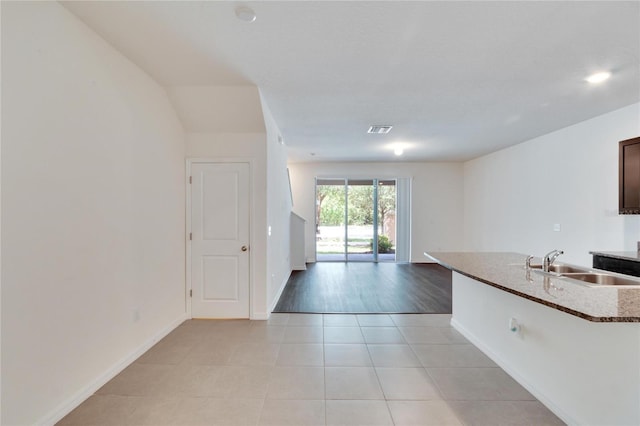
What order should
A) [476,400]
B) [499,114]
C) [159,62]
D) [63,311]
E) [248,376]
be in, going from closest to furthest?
[63,311] < [476,400] < [248,376] < [159,62] < [499,114]

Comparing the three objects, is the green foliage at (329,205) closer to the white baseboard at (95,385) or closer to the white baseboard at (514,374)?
the white baseboard at (514,374)

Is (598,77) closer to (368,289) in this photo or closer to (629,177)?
(629,177)

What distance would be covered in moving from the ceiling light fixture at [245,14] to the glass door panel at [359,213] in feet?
18.7

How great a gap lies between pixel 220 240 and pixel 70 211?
1.72 m

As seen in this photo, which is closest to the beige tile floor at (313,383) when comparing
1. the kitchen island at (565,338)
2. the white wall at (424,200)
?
the kitchen island at (565,338)

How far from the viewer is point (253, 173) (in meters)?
3.56

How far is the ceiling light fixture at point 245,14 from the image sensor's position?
1804 millimetres

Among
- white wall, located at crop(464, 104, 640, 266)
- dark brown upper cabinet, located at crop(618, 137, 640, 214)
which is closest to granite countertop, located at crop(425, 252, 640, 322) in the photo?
dark brown upper cabinet, located at crop(618, 137, 640, 214)

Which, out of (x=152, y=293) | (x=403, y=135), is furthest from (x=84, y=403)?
(x=403, y=135)

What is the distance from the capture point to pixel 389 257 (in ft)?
25.2

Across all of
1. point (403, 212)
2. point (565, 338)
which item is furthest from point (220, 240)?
point (403, 212)

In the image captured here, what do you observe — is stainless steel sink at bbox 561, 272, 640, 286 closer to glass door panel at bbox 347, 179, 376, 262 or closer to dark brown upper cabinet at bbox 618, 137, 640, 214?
dark brown upper cabinet at bbox 618, 137, 640, 214

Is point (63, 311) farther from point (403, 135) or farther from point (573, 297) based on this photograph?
point (403, 135)

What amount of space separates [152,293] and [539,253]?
5830 mm
